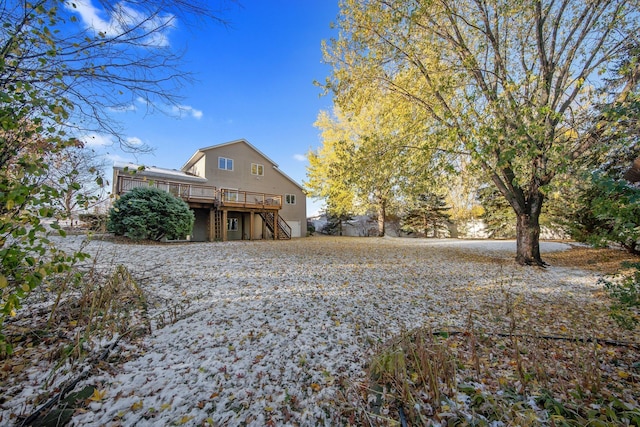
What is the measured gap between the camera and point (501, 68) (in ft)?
21.2

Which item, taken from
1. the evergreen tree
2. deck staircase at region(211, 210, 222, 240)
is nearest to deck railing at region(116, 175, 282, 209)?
deck staircase at region(211, 210, 222, 240)

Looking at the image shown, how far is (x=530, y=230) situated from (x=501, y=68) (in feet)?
15.1

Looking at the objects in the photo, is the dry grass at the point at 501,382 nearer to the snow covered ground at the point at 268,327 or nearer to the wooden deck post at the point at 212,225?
the snow covered ground at the point at 268,327

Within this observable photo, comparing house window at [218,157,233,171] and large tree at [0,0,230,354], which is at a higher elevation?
house window at [218,157,233,171]

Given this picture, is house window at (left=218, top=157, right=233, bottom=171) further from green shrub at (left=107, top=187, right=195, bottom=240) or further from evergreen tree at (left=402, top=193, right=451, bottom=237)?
evergreen tree at (left=402, top=193, right=451, bottom=237)

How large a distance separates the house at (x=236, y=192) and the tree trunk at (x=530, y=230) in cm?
1165

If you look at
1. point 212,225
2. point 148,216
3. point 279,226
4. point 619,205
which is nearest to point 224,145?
point 212,225

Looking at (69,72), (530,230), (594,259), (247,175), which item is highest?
(247,175)

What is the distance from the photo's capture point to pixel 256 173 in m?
17.3

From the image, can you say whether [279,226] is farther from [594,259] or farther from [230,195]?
[594,259]

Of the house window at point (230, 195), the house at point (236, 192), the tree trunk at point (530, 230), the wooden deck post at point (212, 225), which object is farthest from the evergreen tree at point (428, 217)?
the wooden deck post at point (212, 225)

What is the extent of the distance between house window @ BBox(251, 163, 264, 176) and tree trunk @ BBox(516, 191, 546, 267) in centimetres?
1462

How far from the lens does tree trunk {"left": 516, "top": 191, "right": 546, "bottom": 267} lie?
7215 millimetres

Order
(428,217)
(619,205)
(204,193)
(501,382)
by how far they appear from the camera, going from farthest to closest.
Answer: (428,217), (204,193), (619,205), (501,382)
